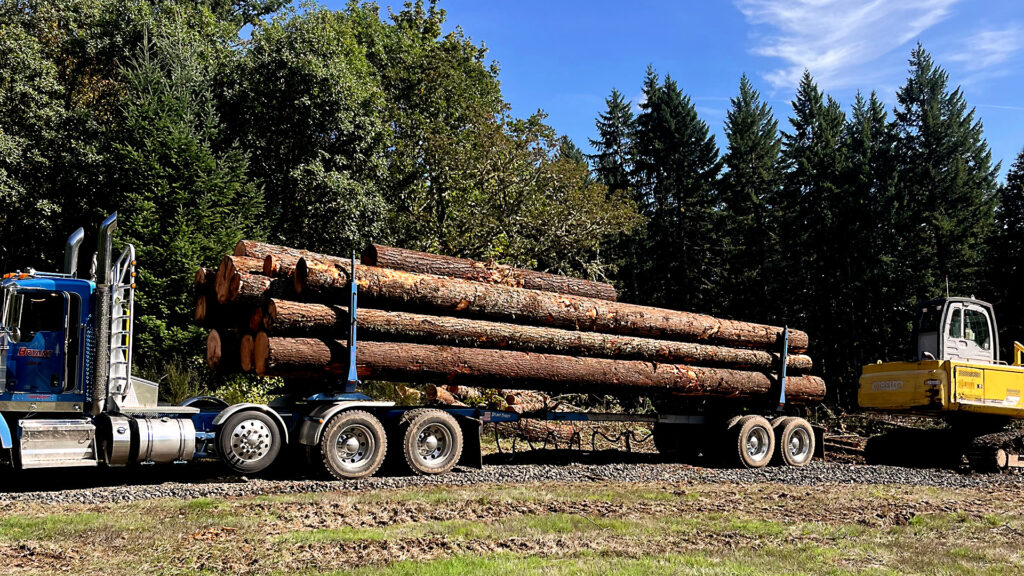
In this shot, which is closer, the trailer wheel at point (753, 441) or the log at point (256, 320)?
the log at point (256, 320)

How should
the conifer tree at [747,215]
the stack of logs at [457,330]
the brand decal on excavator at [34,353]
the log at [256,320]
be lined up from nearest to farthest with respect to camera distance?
the brand decal on excavator at [34,353]
the log at [256,320]
the stack of logs at [457,330]
the conifer tree at [747,215]

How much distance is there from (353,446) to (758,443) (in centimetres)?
794

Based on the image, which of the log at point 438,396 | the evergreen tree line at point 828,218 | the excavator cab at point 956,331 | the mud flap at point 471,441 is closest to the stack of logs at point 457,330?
the mud flap at point 471,441

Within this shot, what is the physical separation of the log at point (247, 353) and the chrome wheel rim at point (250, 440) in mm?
846

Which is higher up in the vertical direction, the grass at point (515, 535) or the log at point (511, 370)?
the log at point (511, 370)

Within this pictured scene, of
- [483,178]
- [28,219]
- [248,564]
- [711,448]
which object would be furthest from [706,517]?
[28,219]

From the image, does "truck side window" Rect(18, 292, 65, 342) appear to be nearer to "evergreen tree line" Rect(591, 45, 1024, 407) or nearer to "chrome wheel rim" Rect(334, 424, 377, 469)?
"chrome wheel rim" Rect(334, 424, 377, 469)

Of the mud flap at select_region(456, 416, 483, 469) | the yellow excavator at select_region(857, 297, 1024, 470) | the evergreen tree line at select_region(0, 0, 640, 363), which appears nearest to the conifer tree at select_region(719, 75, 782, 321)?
the evergreen tree line at select_region(0, 0, 640, 363)

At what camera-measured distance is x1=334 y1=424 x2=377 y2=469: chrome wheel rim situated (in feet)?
38.9

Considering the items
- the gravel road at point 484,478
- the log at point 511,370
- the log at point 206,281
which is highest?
the log at point 206,281

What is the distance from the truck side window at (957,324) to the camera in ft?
53.7

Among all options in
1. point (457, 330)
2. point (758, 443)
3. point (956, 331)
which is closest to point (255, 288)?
point (457, 330)

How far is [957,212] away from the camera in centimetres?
4147

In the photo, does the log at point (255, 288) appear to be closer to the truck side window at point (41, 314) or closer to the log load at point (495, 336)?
the log load at point (495, 336)
